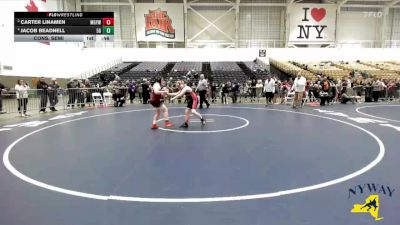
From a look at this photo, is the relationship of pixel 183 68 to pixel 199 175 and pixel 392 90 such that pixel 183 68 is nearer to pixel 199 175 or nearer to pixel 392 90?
pixel 392 90

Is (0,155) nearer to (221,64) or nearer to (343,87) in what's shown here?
(343,87)

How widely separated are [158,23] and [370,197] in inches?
1277

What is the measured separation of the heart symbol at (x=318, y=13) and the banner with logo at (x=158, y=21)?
1429cm

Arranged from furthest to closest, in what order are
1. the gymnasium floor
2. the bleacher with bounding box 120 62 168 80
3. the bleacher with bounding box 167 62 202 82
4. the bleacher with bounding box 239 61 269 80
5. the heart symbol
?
the heart symbol, the bleacher with bounding box 167 62 202 82, the bleacher with bounding box 120 62 168 80, the bleacher with bounding box 239 61 269 80, the gymnasium floor

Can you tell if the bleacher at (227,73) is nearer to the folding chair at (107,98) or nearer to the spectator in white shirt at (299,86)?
the spectator in white shirt at (299,86)

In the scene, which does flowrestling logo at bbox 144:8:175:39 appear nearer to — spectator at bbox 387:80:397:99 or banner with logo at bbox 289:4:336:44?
banner with logo at bbox 289:4:336:44

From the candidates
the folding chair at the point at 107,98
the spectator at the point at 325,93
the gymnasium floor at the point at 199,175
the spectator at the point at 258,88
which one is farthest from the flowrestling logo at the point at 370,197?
the folding chair at the point at 107,98

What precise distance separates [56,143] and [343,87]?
15.6 metres

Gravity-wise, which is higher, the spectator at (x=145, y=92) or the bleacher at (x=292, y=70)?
the bleacher at (x=292, y=70)

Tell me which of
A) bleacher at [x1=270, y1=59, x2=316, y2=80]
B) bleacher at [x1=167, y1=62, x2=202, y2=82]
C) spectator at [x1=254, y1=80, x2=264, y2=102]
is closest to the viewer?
spectator at [x1=254, y1=80, x2=264, y2=102]

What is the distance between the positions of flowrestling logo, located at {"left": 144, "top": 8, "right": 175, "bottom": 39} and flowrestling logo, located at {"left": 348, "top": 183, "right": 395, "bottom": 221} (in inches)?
1254

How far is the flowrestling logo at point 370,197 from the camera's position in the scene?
156 inches
